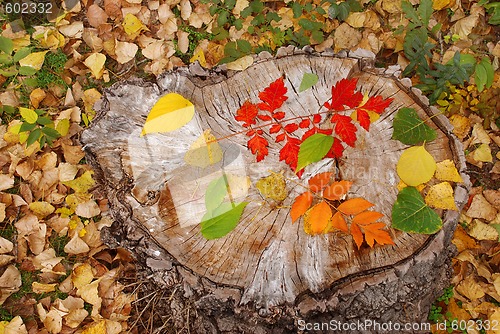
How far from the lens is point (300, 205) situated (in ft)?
5.17

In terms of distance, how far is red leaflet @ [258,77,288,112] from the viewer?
1674mm

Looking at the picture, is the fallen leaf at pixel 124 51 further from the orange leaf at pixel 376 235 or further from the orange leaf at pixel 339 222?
the orange leaf at pixel 376 235

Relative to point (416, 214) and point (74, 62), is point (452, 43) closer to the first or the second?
point (416, 214)

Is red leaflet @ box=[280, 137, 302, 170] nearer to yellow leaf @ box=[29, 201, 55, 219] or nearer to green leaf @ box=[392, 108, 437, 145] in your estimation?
green leaf @ box=[392, 108, 437, 145]

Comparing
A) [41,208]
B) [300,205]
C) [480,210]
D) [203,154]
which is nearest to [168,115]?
[203,154]

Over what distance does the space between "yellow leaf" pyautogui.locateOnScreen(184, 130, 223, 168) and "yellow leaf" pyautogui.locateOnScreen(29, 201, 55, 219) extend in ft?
3.06

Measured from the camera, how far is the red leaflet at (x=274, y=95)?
1.67 metres

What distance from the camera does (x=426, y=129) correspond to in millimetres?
1645

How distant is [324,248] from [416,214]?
0.32 meters

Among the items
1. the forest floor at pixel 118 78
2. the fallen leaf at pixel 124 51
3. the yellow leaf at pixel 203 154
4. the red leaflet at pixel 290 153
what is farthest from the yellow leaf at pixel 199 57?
the red leaflet at pixel 290 153

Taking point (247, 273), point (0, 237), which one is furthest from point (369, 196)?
point (0, 237)

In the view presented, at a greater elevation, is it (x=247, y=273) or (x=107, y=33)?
(x=107, y=33)

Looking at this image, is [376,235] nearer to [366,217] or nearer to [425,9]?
[366,217]

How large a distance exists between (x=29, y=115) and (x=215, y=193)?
1062mm
